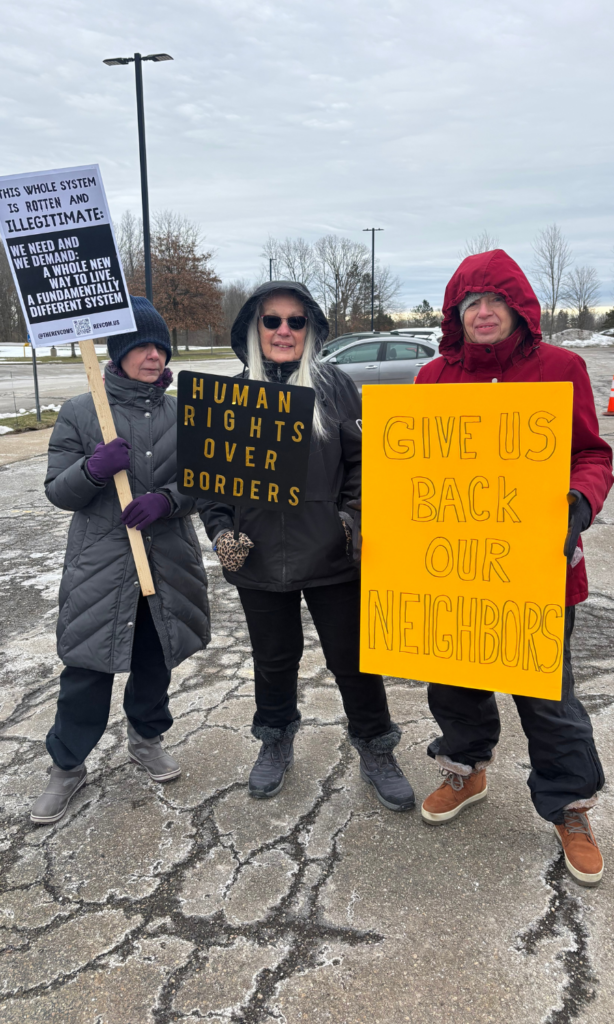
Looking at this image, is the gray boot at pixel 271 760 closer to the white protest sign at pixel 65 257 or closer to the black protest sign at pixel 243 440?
the black protest sign at pixel 243 440

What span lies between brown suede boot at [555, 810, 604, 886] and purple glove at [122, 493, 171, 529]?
1.71 m

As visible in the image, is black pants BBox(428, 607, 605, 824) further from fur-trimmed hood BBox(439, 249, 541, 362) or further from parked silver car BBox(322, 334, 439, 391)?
parked silver car BBox(322, 334, 439, 391)

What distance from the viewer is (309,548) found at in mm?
2326

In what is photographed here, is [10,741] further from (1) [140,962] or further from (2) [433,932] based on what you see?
(2) [433,932]

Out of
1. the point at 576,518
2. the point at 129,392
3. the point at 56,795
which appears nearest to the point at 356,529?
the point at 576,518

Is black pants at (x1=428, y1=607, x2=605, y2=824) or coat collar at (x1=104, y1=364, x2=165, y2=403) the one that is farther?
coat collar at (x1=104, y1=364, x2=165, y2=403)

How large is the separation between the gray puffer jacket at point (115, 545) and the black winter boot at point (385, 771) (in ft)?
2.58

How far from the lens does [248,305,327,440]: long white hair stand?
7.66 feet

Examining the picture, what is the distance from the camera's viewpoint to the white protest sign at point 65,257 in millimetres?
2291

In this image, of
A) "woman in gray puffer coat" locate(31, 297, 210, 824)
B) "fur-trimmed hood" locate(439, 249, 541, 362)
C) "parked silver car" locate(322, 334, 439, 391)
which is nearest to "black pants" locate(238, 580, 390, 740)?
"woman in gray puffer coat" locate(31, 297, 210, 824)

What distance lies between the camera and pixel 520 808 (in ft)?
8.04

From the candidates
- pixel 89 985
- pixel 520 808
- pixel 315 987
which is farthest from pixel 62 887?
pixel 520 808

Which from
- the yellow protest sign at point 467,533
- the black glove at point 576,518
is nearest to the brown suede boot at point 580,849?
the yellow protest sign at point 467,533

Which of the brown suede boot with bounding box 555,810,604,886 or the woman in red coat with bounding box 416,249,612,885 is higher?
the woman in red coat with bounding box 416,249,612,885
